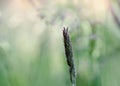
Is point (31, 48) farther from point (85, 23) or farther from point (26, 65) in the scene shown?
point (85, 23)

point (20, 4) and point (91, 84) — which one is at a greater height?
point (20, 4)

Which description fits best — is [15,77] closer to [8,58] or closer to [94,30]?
[8,58]

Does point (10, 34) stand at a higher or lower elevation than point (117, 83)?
higher

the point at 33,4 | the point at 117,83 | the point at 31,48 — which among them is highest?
the point at 33,4

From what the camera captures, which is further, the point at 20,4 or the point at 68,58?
the point at 20,4

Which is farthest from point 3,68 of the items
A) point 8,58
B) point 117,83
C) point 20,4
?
point 117,83

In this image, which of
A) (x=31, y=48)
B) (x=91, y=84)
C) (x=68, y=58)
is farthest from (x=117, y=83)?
(x=68, y=58)
